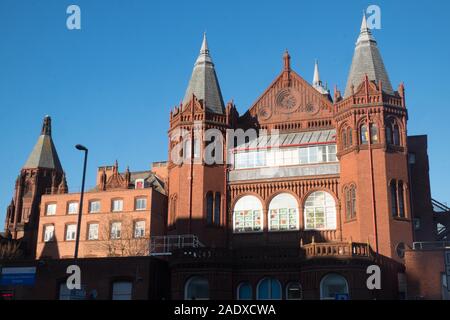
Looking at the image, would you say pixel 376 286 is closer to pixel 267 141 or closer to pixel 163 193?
pixel 267 141

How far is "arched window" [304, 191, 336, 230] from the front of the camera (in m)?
53.4

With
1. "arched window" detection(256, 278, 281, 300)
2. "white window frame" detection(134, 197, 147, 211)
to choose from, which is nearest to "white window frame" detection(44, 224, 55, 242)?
"white window frame" detection(134, 197, 147, 211)

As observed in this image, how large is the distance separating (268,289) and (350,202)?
1106 centimetres

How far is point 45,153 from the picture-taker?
102 meters

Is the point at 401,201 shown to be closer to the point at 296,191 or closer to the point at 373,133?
the point at 373,133

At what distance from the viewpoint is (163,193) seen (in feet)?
259

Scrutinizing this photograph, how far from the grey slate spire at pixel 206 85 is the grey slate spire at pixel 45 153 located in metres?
47.2

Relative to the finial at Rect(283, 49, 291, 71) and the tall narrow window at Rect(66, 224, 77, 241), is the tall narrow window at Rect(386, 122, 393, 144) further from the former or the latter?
the tall narrow window at Rect(66, 224, 77, 241)

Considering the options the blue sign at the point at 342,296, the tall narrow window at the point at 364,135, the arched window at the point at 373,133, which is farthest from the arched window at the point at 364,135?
the blue sign at the point at 342,296

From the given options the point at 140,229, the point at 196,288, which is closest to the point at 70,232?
the point at 140,229

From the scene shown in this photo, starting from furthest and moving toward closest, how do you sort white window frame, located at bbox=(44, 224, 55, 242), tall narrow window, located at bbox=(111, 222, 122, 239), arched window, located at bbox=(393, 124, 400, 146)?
white window frame, located at bbox=(44, 224, 55, 242) → tall narrow window, located at bbox=(111, 222, 122, 239) → arched window, located at bbox=(393, 124, 400, 146)

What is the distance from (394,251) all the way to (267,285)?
1099 centimetres

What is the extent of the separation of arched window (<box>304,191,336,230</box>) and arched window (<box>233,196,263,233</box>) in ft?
14.7
